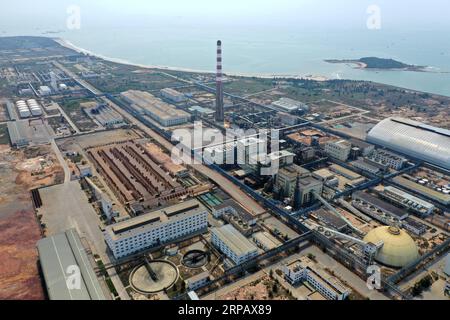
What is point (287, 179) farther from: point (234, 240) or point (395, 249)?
point (395, 249)

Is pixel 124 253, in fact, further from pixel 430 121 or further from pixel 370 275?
pixel 430 121

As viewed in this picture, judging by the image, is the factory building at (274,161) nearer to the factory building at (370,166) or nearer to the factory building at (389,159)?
the factory building at (370,166)

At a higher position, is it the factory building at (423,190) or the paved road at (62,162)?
the paved road at (62,162)

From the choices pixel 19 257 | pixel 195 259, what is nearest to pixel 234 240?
pixel 195 259

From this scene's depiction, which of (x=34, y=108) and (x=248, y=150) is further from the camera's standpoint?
(x=34, y=108)

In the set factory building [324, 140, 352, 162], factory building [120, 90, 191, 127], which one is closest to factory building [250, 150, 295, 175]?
factory building [324, 140, 352, 162]

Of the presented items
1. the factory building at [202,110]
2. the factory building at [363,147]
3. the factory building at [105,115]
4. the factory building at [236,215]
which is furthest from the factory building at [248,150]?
the factory building at [105,115]

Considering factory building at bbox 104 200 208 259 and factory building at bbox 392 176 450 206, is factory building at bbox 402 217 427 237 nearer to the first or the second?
factory building at bbox 392 176 450 206
